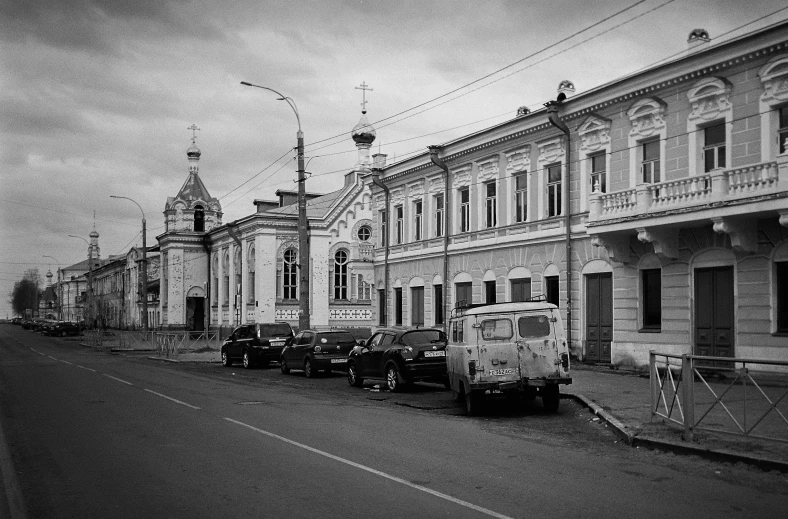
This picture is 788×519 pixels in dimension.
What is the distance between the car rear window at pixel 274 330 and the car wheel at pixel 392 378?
11.9 metres

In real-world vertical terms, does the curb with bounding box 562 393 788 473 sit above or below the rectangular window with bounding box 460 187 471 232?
below

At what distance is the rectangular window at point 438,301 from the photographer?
33.0 meters

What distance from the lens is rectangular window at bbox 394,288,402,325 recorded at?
36469mm

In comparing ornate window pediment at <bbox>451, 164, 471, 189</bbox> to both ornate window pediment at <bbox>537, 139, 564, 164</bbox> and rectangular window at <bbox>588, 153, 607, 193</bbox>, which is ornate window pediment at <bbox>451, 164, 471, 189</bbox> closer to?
ornate window pediment at <bbox>537, 139, 564, 164</bbox>

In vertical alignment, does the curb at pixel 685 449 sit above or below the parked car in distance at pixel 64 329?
above

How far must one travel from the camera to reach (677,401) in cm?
1136

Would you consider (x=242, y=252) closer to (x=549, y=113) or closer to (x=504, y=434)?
(x=549, y=113)

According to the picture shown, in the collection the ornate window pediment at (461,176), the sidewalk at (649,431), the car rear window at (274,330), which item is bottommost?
the sidewalk at (649,431)

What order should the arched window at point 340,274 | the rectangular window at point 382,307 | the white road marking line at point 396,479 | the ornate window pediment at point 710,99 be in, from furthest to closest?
the arched window at point 340,274
the rectangular window at point 382,307
the ornate window pediment at point 710,99
the white road marking line at point 396,479

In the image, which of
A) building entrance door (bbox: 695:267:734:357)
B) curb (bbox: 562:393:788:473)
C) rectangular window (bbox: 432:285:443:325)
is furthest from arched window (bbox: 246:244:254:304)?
curb (bbox: 562:393:788:473)

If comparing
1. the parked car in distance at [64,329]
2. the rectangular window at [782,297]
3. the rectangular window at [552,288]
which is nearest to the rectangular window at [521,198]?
the rectangular window at [552,288]

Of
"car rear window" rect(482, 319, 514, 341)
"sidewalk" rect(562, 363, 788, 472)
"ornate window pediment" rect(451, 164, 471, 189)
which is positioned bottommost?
"sidewalk" rect(562, 363, 788, 472)

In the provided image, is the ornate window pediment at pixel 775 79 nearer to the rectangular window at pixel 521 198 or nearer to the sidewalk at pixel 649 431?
the sidewalk at pixel 649 431

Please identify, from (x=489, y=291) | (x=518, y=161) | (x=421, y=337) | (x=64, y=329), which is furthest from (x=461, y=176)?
(x=64, y=329)
